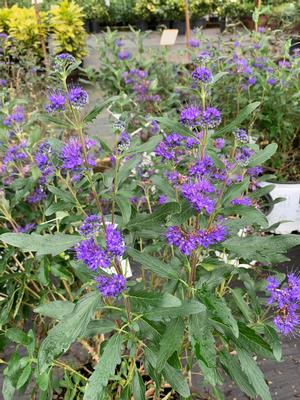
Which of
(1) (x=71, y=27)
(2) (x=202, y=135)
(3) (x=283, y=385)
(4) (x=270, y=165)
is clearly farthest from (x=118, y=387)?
(1) (x=71, y=27)

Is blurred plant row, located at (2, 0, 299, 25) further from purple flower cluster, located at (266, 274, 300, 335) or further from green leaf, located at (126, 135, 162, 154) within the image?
purple flower cluster, located at (266, 274, 300, 335)

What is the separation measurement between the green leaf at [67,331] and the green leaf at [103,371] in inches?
3.3

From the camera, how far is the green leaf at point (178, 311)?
3.02 ft

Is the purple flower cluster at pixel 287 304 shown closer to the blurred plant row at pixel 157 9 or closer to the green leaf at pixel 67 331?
the green leaf at pixel 67 331

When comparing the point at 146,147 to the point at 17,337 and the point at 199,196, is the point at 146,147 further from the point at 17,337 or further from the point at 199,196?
the point at 17,337

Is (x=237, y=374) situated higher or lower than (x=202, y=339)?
lower

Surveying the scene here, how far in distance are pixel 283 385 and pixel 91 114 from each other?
139cm

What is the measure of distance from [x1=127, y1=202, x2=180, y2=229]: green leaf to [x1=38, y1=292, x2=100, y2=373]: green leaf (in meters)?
0.23

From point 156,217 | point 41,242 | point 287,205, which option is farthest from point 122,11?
point 41,242

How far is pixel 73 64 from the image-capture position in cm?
97

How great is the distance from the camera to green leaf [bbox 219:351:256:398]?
3.67 ft

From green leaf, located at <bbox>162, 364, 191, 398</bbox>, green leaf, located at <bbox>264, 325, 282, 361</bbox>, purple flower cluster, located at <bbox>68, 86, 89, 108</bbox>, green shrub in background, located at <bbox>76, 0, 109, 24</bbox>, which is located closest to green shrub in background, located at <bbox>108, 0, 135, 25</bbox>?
green shrub in background, located at <bbox>76, 0, 109, 24</bbox>

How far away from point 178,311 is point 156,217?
23 centimetres

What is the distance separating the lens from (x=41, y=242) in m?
0.94
